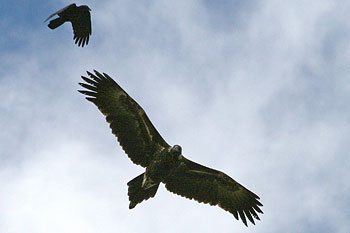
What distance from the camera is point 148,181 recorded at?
1345 cm

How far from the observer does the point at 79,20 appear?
56.4 ft

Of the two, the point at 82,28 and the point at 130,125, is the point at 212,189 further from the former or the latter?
the point at 82,28

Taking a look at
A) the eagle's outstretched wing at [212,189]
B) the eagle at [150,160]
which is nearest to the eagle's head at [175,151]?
the eagle at [150,160]

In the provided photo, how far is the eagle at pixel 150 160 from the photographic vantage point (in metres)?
13.5

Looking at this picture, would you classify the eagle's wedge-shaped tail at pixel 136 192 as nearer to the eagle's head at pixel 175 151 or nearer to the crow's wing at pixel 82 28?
the eagle's head at pixel 175 151

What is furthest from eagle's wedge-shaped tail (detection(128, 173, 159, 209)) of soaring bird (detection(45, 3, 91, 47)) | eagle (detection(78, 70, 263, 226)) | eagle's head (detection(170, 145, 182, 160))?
soaring bird (detection(45, 3, 91, 47))

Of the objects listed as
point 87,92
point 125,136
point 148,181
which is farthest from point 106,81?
point 148,181

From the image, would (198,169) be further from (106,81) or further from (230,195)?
(106,81)

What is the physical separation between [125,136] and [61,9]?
4.68 metres

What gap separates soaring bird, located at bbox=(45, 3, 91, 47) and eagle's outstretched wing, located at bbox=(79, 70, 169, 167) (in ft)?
11.5

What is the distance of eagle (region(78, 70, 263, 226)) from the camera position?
13547mm

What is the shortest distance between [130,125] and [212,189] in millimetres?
2930

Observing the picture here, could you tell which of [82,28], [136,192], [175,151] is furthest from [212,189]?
[82,28]

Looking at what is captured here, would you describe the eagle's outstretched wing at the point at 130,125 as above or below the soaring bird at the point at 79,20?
below
